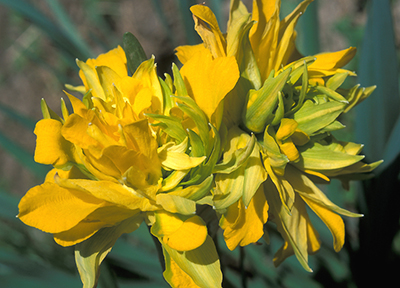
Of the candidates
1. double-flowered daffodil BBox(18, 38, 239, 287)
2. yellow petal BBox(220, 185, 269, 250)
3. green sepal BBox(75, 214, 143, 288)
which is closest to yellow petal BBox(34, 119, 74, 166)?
double-flowered daffodil BBox(18, 38, 239, 287)

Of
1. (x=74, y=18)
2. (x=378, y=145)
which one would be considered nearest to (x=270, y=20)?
(x=378, y=145)

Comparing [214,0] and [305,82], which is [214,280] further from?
[214,0]

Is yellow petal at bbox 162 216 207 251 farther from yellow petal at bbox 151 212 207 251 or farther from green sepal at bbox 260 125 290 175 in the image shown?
green sepal at bbox 260 125 290 175

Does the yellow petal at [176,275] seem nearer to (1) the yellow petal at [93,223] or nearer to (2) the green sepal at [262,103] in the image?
(1) the yellow petal at [93,223]

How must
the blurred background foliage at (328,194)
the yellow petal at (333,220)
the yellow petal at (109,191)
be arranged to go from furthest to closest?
the blurred background foliage at (328,194) → the yellow petal at (333,220) → the yellow petal at (109,191)

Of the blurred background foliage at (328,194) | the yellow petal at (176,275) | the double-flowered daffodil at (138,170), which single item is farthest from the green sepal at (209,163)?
the blurred background foliage at (328,194)

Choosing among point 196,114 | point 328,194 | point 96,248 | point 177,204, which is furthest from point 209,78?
point 328,194
